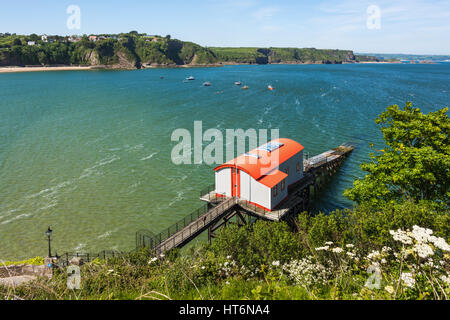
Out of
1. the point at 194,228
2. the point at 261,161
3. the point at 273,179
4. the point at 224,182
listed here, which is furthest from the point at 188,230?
the point at 261,161

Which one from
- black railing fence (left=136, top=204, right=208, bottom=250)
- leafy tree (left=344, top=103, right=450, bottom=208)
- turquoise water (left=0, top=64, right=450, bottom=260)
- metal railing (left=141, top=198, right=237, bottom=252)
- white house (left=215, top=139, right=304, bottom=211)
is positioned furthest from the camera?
turquoise water (left=0, top=64, right=450, bottom=260)

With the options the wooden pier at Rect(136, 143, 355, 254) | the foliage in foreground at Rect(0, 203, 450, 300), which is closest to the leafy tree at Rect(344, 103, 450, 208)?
the foliage in foreground at Rect(0, 203, 450, 300)

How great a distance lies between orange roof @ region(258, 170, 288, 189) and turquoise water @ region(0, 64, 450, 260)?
10.7 m

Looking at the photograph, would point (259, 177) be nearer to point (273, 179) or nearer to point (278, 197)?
point (273, 179)

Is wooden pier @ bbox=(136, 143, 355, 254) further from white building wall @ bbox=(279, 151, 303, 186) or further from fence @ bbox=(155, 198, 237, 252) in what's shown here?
white building wall @ bbox=(279, 151, 303, 186)

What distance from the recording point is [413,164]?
2355 cm

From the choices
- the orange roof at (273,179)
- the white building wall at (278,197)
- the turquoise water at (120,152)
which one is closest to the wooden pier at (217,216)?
the white building wall at (278,197)

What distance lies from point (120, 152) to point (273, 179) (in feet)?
111

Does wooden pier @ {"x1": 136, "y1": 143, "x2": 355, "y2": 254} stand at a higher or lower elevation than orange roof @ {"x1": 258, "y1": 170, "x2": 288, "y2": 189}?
lower

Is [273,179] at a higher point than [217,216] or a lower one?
higher

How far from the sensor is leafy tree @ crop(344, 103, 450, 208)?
22.5 m

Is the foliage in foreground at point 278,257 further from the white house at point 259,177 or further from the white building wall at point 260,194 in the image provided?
the white house at point 259,177

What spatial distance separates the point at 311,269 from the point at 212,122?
62.3m

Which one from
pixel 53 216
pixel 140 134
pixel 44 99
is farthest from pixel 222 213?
pixel 44 99
